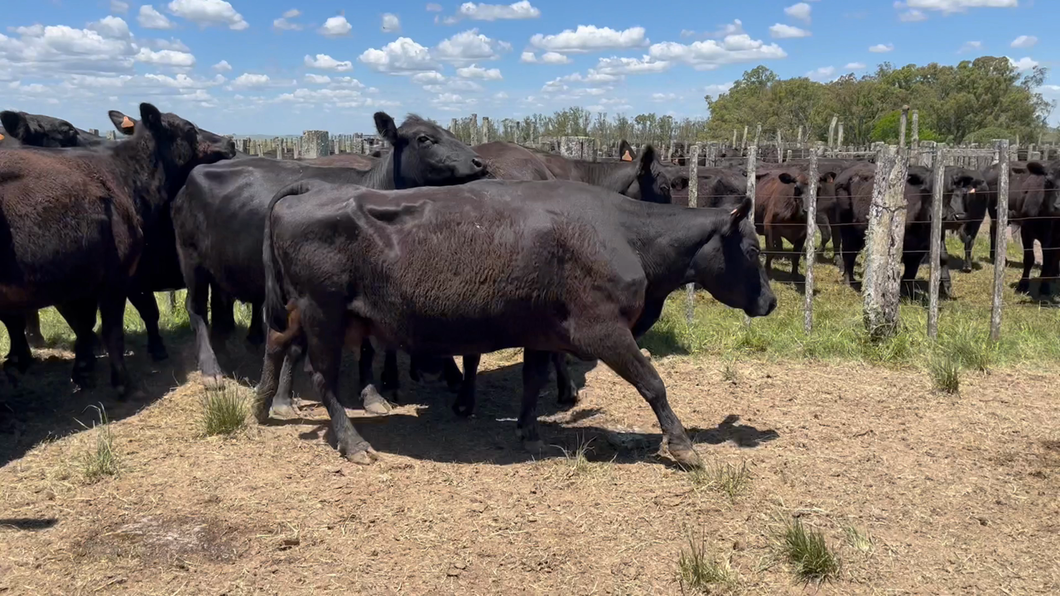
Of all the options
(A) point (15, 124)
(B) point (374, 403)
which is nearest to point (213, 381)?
(B) point (374, 403)

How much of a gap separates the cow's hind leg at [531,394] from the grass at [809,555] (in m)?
2.21

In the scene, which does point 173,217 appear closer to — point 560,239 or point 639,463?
point 560,239

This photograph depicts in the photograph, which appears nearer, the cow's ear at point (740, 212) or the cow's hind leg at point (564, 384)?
the cow's ear at point (740, 212)

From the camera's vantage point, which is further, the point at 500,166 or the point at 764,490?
the point at 500,166

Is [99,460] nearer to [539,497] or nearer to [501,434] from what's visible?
[501,434]

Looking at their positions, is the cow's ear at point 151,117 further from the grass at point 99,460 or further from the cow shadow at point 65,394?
the grass at point 99,460

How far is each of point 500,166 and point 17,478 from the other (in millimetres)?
5208

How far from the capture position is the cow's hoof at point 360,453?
18.6 ft

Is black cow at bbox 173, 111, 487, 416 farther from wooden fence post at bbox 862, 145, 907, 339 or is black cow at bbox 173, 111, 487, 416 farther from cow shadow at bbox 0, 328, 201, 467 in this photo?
wooden fence post at bbox 862, 145, 907, 339

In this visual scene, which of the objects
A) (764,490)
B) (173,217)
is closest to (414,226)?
(764,490)

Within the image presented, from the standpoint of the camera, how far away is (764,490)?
5094 millimetres

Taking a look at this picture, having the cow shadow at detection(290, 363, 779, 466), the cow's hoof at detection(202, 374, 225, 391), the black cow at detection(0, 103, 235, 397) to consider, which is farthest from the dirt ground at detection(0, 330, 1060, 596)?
the black cow at detection(0, 103, 235, 397)

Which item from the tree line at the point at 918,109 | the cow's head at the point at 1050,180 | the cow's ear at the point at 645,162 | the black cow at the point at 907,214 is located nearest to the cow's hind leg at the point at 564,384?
the cow's ear at the point at 645,162

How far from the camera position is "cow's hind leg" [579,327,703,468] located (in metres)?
5.50
